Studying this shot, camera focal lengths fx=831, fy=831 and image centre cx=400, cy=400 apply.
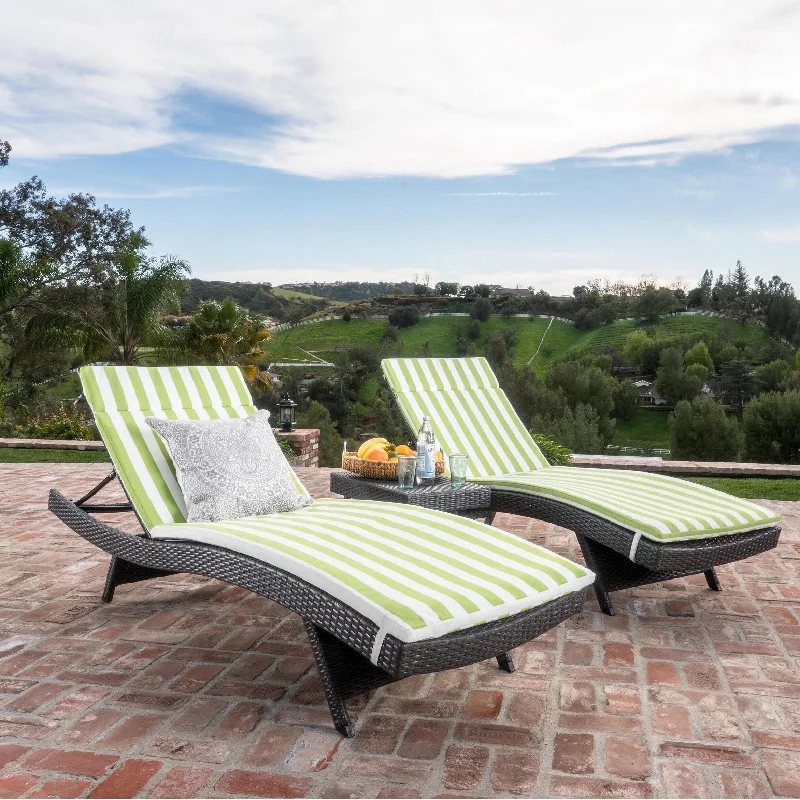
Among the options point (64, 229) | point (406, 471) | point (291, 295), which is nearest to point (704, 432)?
point (291, 295)

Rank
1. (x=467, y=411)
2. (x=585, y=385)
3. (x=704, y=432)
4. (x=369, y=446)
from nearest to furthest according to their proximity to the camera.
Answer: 1. (x=369, y=446)
2. (x=467, y=411)
3. (x=704, y=432)
4. (x=585, y=385)

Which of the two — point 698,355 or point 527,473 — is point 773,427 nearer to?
point 698,355

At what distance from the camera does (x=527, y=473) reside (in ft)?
16.0

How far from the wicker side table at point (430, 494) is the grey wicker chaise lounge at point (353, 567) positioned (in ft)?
1.18

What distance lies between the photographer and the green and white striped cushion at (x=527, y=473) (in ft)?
11.8

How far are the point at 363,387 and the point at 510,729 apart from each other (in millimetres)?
38808

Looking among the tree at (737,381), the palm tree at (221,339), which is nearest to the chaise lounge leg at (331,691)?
the palm tree at (221,339)

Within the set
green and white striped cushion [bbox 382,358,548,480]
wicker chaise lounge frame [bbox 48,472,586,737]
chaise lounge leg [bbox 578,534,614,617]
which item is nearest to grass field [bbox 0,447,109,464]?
green and white striped cushion [bbox 382,358,548,480]

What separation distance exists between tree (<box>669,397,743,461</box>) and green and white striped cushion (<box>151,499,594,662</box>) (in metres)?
41.8

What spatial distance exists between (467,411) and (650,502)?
5.37ft

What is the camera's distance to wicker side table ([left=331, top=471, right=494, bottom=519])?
13.1 ft

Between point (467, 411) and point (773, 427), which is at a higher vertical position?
point (467, 411)

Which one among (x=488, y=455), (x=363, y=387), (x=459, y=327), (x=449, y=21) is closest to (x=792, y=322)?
(x=459, y=327)

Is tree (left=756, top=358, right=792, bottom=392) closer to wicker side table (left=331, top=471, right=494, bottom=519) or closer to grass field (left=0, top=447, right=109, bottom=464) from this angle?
grass field (left=0, top=447, right=109, bottom=464)
